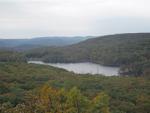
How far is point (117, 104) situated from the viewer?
33812mm

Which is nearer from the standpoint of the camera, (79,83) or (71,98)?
(71,98)

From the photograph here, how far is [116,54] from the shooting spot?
367 ft

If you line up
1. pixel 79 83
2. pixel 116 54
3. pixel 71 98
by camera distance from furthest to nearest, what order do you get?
pixel 116 54 → pixel 79 83 → pixel 71 98

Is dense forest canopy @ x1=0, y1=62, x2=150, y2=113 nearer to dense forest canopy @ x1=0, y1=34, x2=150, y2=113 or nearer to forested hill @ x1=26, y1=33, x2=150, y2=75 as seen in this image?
dense forest canopy @ x1=0, y1=34, x2=150, y2=113

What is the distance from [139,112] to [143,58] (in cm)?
6457

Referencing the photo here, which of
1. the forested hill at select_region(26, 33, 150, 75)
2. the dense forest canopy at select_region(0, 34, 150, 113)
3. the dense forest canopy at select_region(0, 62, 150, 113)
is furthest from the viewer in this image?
the forested hill at select_region(26, 33, 150, 75)

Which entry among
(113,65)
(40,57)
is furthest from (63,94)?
(40,57)

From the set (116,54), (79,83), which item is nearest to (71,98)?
(79,83)

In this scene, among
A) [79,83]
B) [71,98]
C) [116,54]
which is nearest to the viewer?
[71,98]

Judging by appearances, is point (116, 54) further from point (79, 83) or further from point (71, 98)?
point (71, 98)

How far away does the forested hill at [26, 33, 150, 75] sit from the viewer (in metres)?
87.4

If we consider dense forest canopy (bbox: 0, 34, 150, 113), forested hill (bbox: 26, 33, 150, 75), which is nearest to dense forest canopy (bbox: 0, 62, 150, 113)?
dense forest canopy (bbox: 0, 34, 150, 113)

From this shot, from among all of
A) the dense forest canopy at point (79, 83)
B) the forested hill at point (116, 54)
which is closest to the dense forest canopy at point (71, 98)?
the dense forest canopy at point (79, 83)

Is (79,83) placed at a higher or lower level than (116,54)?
higher
